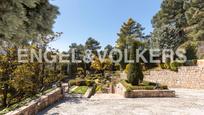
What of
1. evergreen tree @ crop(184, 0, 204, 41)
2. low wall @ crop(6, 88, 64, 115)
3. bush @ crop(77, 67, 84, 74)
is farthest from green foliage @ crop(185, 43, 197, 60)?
bush @ crop(77, 67, 84, 74)

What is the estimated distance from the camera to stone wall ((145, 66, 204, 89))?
20422 mm

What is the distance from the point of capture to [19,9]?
7.27 ft

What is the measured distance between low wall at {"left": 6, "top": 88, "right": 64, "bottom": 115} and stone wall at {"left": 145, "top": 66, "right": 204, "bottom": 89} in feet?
→ 41.7

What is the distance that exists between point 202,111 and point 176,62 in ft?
44.0

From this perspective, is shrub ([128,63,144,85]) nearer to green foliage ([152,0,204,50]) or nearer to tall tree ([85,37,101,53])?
green foliage ([152,0,204,50])

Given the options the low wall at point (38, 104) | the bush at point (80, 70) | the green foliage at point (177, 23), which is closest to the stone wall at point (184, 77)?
the green foliage at point (177, 23)

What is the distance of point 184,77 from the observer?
21.4 meters

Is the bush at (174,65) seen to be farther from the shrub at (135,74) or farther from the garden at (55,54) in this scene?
the shrub at (135,74)

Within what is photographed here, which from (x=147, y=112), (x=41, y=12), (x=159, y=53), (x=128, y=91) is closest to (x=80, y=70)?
(x=159, y=53)

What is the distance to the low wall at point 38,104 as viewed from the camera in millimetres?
8229

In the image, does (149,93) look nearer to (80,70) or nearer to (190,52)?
(190,52)

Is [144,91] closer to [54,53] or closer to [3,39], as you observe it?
[54,53]

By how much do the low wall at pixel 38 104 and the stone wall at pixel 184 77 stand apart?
41.7 ft

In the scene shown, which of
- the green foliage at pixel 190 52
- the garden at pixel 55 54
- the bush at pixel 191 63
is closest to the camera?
the garden at pixel 55 54
